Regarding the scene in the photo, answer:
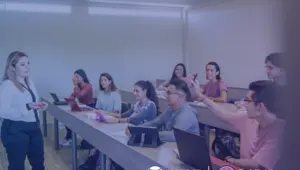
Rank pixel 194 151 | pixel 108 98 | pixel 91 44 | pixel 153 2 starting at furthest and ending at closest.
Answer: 1. pixel 153 2
2. pixel 91 44
3. pixel 108 98
4. pixel 194 151

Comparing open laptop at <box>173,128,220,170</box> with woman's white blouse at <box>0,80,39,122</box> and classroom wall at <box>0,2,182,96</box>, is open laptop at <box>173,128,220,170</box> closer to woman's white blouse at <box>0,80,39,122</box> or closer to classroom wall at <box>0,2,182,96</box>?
woman's white blouse at <box>0,80,39,122</box>

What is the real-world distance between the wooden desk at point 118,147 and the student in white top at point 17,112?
497 millimetres

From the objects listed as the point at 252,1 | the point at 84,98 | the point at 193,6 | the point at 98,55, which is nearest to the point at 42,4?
the point at 98,55

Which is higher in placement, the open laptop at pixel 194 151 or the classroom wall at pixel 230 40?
the classroom wall at pixel 230 40

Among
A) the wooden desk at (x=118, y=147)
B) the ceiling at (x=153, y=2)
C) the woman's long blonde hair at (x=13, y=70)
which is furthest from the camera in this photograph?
the ceiling at (x=153, y=2)

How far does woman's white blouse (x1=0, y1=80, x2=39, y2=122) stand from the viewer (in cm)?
264

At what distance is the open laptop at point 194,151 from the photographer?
160cm

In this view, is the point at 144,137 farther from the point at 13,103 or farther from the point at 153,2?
the point at 153,2

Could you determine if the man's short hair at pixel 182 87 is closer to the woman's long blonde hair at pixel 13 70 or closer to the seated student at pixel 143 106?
the seated student at pixel 143 106

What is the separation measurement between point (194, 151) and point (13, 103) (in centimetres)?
157

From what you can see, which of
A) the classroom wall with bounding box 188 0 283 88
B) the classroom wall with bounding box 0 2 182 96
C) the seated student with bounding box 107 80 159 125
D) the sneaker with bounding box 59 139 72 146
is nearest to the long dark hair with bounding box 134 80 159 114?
the seated student with bounding box 107 80 159 125

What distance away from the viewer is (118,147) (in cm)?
245

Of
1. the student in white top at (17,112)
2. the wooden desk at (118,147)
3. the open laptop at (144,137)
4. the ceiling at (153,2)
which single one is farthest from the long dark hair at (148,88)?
the ceiling at (153,2)

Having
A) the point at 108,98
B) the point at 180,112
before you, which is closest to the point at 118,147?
the point at 180,112
